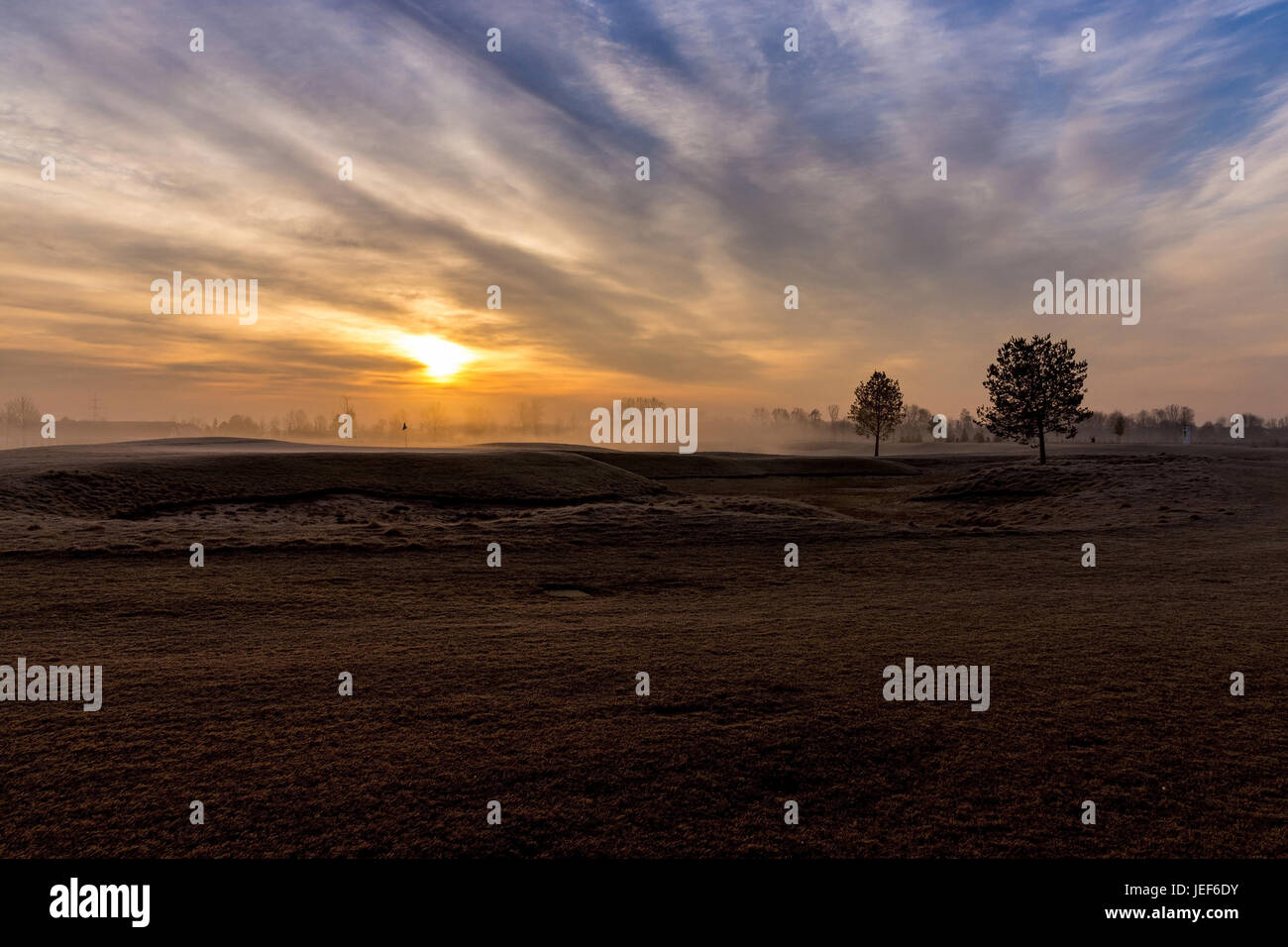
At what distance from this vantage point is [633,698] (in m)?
8.73

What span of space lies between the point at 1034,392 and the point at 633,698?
72.8 metres

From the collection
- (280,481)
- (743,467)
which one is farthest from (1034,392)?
(280,481)

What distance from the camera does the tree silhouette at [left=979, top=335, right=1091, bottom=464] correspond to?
6662cm

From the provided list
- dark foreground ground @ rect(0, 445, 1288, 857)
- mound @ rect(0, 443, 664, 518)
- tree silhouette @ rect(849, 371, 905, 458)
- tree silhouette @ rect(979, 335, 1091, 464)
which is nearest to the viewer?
dark foreground ground @ rect(0, 445, 1288, 857)

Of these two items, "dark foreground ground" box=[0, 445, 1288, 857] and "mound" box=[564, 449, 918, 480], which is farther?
"mound" box=[564, 449, 918, 480]

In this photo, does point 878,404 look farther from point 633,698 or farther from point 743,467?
point 633,698

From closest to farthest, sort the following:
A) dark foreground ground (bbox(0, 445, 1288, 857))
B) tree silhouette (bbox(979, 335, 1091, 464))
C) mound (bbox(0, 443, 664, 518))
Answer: dark foreground ground (bbox(0, 445, 1288, 857)) → mound (bbox(0, 443, 664, 518)) → tree silhouette (bbox(979, 335, 1091, 464))

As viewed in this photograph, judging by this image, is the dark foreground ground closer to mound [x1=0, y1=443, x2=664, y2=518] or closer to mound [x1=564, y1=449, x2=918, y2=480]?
mound [x1=0, y1=443, x2=664, y2=518]

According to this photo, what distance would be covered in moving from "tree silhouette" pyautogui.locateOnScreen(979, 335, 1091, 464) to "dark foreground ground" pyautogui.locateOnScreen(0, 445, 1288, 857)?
50192 millimetres

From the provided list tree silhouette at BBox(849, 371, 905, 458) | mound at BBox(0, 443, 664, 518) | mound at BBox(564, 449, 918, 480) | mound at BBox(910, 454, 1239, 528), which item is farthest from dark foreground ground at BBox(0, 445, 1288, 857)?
tree silhouette at BBox(849, 371, 905, 458)

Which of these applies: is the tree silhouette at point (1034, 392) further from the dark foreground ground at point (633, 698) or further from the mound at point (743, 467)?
the dark foreground ground at point (633, 698)

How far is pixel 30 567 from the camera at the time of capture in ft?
54.5

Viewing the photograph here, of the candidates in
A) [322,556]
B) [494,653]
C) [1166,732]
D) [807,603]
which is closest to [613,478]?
[322,556]

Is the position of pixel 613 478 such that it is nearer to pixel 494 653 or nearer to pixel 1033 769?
pixel 494 653
